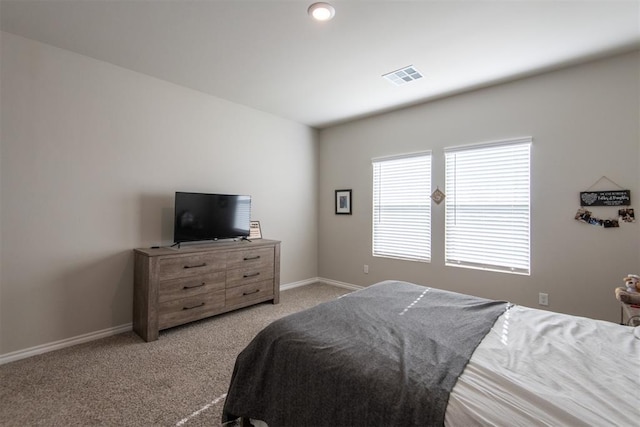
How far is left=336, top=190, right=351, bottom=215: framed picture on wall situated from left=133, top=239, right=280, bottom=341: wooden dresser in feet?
4.73

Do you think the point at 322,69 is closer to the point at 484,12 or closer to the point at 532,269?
the point at 484,12

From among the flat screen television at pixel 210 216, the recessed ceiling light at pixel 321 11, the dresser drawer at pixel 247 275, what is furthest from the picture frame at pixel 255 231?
the recessed ceiling light at pixel 321 11

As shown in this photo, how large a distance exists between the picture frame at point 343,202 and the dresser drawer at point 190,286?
220cm

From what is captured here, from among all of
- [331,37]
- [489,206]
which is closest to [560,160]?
[489,206]

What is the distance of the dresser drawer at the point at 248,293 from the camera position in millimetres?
3365

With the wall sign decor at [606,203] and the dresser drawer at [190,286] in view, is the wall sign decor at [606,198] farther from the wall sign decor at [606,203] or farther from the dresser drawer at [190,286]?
the dresser drawer at [190,286]

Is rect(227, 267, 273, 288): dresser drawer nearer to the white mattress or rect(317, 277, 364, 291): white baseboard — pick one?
rect(317, 277, 364, 291): white baseboard

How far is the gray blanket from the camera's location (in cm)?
102

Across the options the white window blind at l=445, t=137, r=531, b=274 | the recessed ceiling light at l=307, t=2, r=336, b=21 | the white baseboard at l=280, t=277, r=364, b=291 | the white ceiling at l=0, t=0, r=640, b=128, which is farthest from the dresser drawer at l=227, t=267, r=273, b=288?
the recessed ceiling light at l=307, t=2, r=336, b=21

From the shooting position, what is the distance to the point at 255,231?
4078 mm

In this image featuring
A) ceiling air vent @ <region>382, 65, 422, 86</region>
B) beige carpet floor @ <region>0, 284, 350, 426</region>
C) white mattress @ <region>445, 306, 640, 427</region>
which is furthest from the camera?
ceiling air vent @ <region>382, 65, 422, 86</region>

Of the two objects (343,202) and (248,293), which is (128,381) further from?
(343,202)

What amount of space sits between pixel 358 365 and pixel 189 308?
240 cm

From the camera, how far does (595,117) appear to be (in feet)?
8.88
